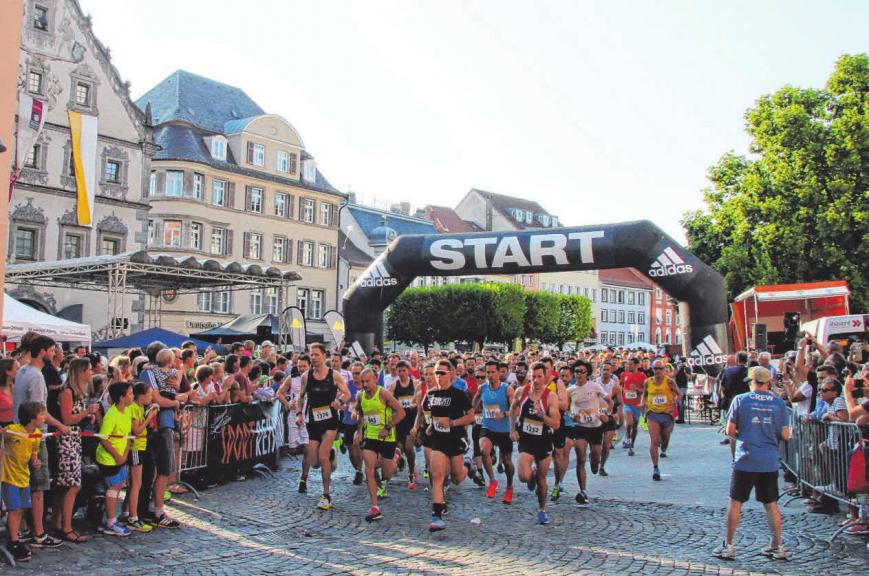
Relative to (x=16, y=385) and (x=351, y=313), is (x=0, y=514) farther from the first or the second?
(x=351, y=313)

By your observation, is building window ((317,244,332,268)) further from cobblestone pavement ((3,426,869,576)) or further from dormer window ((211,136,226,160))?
cobblestone pavement ((3,426,869,576))

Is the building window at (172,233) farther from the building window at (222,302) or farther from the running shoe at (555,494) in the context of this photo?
the running shoe at (555,494)

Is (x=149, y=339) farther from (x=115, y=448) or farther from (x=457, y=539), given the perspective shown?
(x=457, y=539)

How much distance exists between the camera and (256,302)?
52125 millimetres

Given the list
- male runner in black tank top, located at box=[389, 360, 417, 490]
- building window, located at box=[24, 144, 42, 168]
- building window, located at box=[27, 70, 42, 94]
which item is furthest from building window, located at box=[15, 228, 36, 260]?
male runner in black tank top, located at box=[389, 360, 417, 490]

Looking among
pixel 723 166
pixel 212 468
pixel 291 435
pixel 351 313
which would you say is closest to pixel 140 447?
pixel 212 468

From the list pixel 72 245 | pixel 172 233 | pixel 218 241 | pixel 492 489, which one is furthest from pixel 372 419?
pixel 218 241

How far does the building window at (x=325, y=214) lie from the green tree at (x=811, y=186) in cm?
2890

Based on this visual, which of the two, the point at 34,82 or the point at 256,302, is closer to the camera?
the point at 34,82

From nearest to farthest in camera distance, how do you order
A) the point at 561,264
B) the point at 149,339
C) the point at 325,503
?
the point at 325,503
the point at 561,264
the point at 149,339

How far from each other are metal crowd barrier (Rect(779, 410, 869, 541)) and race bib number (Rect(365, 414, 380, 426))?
16.5 ft

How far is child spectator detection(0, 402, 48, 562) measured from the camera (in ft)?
25.0

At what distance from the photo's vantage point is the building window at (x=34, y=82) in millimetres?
33656

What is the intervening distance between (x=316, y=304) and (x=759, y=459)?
49.0 meters
